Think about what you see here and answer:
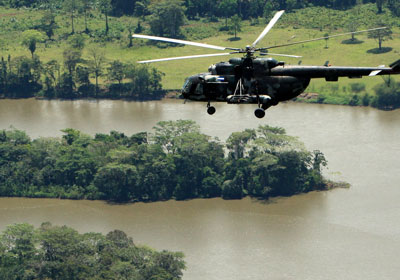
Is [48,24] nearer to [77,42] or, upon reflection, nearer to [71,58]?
[77,42]

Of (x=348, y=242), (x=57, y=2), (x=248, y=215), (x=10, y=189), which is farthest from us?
(x=57, y=2)

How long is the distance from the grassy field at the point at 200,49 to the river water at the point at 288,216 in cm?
608

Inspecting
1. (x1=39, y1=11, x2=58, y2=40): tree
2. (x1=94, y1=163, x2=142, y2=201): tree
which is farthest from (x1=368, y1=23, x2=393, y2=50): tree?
(x1=94, y1=163, x2=142, y2=201): tree

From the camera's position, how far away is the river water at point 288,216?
60.6m

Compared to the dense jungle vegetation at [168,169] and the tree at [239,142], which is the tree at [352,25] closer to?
the dense jungle vegetation at [168,169]

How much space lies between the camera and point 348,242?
62.8 m

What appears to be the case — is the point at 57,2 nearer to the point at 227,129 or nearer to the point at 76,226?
the point at 227,129

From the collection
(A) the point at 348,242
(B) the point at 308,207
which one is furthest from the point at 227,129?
(A) the point at 348,242

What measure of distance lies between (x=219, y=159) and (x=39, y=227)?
39.9ft

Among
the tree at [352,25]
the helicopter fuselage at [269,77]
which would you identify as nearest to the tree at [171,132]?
the tree at [352,25]

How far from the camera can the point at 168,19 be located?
327ft

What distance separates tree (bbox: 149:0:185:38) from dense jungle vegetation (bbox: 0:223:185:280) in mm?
41902

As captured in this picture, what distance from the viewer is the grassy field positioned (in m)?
89.6

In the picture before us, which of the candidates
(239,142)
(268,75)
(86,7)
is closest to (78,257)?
(239,142)
